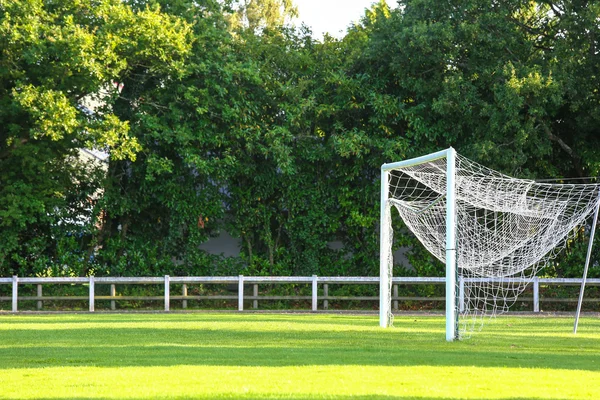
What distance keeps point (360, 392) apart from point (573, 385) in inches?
92.3

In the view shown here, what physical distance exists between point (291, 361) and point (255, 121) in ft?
57.9

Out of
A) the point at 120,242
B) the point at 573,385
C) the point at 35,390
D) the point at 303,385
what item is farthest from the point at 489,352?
the point at 120,242

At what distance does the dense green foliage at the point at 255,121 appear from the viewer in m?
26.2

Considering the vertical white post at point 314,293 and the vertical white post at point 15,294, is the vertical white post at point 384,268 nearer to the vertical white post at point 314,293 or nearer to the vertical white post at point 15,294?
the vertical white post at point 314,293

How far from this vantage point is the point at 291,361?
12055mm

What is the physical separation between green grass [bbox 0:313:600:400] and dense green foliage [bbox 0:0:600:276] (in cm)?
831

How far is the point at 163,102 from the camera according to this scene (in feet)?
93.6

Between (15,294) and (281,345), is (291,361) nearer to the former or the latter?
(281,345)

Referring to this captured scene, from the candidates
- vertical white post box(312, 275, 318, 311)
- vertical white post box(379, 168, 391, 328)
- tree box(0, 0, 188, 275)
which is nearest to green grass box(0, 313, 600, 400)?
vertical white post box(379, 168, 391, 328)

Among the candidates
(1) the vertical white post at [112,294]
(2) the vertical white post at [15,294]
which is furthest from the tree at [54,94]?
(1) the vertical white post at [112,294]

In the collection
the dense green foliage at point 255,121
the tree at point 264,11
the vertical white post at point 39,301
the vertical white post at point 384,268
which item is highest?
the tree at point 264,11

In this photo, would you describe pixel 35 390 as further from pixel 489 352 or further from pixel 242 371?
pixel 489 352

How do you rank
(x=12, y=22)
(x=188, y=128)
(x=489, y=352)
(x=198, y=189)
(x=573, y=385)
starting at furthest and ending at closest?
(x=198, y=189)
(x=188, y=128)
(x=12, y=22)
(x=489, y=352)
(x=573, y=385)

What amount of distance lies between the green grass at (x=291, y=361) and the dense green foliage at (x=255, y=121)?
8314 millimetres
